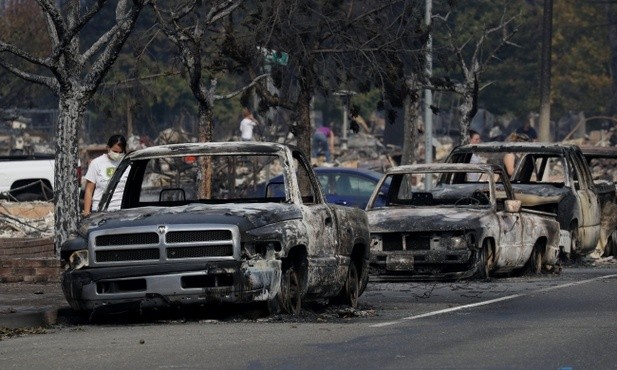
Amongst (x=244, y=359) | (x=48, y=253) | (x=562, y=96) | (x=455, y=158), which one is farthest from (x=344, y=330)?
(x=562, y=96)

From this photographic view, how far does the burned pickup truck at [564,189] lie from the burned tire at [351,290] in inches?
306

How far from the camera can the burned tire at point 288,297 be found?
1388 centimetres

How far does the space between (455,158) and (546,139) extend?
11902 mm

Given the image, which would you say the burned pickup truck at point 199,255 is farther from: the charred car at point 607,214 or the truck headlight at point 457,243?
the charred car at point 607,214

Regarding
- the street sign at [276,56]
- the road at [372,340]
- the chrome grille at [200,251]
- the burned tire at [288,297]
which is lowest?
the road at [372,340]

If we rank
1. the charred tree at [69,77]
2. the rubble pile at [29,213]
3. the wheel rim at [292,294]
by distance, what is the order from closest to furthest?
the wheel rim at [292,294] < the charred tree at [69,77] < the rubble pile at [29,213]

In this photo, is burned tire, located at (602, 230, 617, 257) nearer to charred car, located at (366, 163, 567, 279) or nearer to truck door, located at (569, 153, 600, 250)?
truck door, located at (569, 153, 600, 250)

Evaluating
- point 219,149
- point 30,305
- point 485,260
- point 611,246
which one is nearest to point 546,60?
point 611,246

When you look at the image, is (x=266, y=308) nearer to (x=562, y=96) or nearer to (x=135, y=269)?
(x=135, y=269)

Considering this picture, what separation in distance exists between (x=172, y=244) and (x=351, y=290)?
2.77 metres

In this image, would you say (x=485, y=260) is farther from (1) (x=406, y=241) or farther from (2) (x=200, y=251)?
(2) (x=200, y=251)

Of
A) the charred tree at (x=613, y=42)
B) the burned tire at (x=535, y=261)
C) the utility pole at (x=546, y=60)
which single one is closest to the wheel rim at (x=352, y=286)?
the burned tire at (x=535, y=261)

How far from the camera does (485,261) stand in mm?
19344

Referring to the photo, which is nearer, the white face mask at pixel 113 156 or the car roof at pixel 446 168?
the white face mask at pixel 113 156
